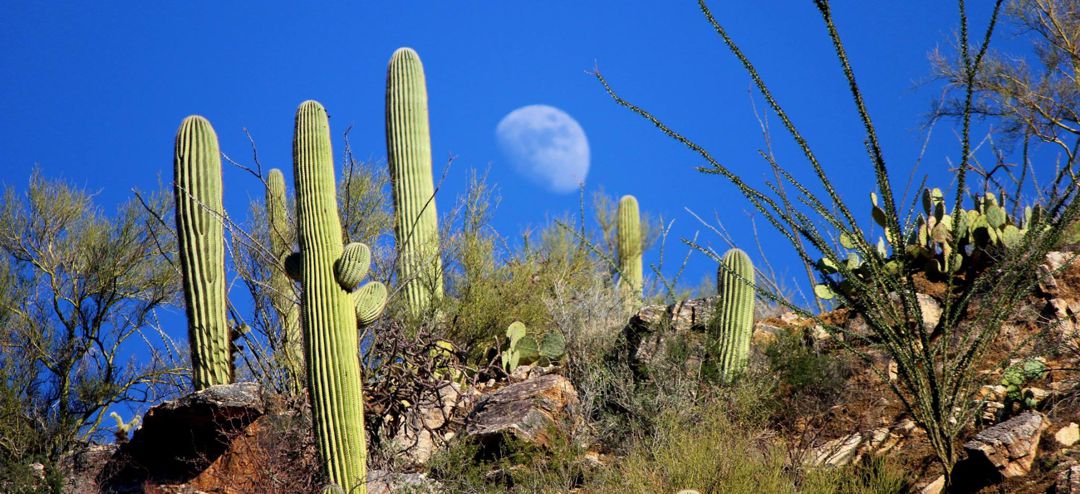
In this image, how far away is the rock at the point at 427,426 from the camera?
360 inches

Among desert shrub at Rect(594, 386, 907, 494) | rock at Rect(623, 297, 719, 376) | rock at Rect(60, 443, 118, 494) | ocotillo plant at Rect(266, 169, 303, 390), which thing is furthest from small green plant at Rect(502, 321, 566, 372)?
rock at Rect(60, 443, 118, 494)

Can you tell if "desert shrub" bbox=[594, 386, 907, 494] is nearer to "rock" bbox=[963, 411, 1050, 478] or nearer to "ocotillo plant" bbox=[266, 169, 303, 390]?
"rock" bbox=[963, 411, 1050, 478]

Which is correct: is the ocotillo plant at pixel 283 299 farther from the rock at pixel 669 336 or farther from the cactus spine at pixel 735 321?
the cactus spine at pixel 735 321

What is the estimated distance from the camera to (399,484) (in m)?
8.40

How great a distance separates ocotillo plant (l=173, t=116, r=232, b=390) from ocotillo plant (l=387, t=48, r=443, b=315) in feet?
7.47

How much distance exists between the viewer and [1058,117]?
47.1ft

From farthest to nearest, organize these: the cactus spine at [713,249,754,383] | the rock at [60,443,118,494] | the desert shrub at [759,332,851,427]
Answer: the rock at [60,443,118,494]
the cactus spine at [713,249,754,383]
the desert shrub at [759,332,851,427]

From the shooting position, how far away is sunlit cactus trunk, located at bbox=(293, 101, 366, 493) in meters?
8.07

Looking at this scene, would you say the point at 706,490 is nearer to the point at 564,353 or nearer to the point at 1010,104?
the point at 564,353

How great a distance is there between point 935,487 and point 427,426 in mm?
3966

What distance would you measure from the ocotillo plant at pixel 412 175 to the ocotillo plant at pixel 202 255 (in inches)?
89.6

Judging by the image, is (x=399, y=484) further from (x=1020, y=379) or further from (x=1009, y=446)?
(x=1020, y=379)

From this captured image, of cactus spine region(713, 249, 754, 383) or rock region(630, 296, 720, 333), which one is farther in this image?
rock region(630, 296, 720, 333)

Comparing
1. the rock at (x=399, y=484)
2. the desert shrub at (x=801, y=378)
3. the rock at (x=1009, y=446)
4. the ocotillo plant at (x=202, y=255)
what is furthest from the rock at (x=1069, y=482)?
the ocotillo plant at (x=202, y=255)
